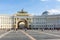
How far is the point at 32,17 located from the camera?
6314 inches

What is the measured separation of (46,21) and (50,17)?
3.98 metres

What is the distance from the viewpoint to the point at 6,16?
162 m

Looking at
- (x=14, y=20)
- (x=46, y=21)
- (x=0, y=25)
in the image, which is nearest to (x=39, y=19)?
(x=46, y=21)

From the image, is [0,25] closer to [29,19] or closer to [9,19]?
[9,19]

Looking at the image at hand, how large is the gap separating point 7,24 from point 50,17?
30.5 m

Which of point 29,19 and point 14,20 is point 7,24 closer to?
point 14,20

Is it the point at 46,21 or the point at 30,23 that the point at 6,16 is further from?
the point at 46,21

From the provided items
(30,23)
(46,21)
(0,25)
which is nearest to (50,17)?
(46,21)

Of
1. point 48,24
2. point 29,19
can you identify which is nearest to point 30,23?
point 29,19

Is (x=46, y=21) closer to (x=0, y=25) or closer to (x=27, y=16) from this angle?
(x=27, y=16)

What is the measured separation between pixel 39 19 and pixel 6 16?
913 inches

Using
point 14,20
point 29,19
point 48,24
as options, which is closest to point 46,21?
point 48,24

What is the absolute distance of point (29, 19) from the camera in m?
159

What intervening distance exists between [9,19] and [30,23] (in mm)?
15175
